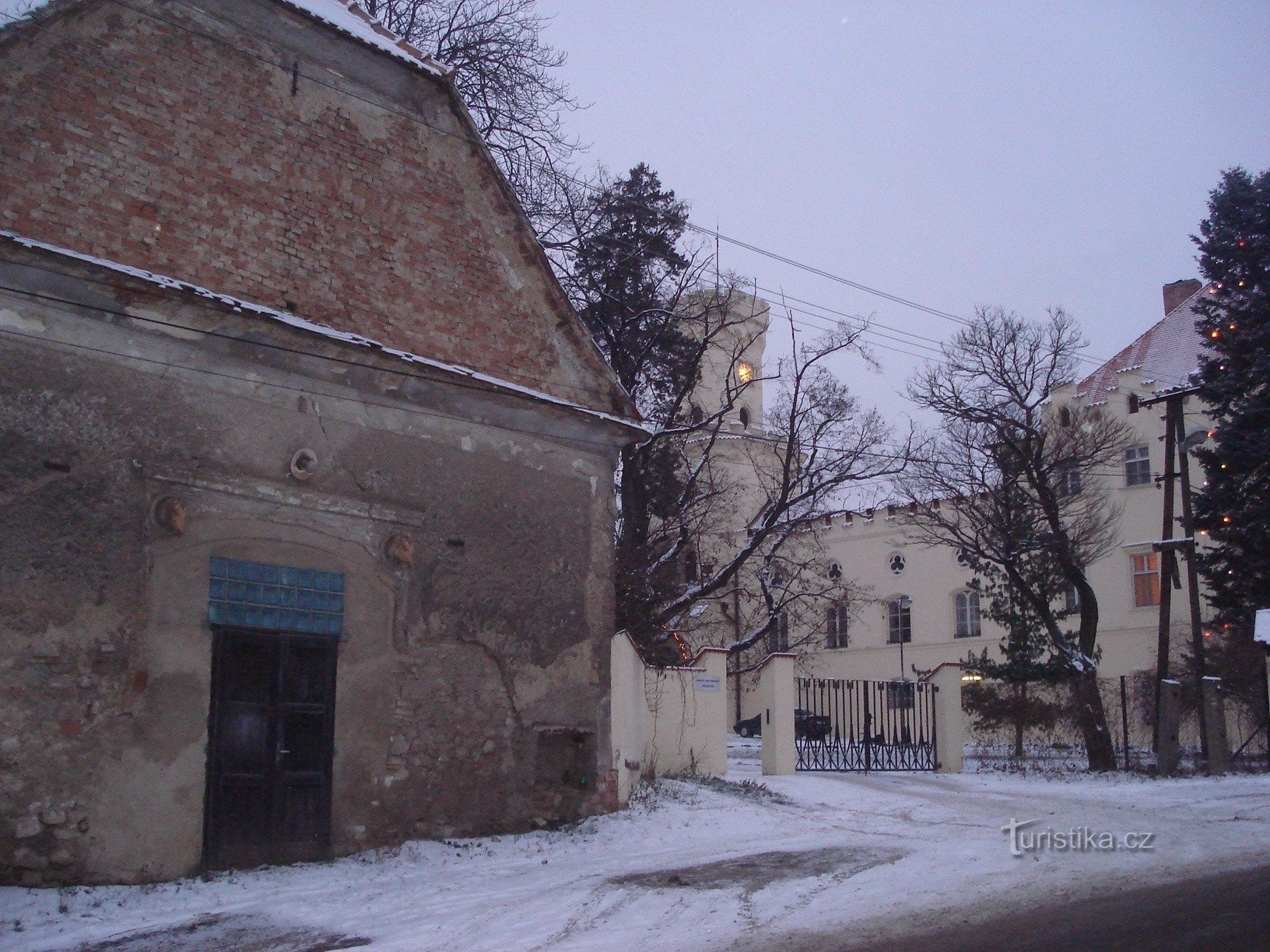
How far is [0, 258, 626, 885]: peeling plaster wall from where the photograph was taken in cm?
902

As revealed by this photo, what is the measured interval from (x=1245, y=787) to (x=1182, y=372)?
19263 millimetres

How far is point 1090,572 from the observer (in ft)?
125

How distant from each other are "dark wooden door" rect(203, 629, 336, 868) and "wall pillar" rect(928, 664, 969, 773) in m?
13.8

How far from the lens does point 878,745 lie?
71.0 feet

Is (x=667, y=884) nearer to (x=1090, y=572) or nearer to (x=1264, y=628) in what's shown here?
(x=1264, y=628)

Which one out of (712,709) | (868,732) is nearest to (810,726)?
(868,732)

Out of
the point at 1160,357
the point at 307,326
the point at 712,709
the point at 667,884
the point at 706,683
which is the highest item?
the point at 1160,357

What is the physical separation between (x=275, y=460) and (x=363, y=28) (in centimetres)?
519

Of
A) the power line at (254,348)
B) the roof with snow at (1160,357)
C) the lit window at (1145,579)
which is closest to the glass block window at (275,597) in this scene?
the power line at (254,348)

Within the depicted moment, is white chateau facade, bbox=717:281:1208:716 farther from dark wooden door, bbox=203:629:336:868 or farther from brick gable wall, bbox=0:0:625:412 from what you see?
dark wooden door, bbox=203:629:336:868

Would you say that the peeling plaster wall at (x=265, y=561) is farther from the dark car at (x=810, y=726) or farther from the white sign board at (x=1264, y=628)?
the white sign board at (x=1264, y=628)

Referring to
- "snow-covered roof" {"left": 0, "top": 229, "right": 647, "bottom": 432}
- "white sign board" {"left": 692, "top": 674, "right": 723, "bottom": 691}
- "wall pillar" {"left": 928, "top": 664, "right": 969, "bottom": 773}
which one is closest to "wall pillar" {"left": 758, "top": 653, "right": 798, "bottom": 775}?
"white sign board" {"left": 692, "top": 674, "right": 723, "bottom": 691}

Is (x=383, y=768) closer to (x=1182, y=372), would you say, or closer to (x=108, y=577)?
(x=108, y=577)

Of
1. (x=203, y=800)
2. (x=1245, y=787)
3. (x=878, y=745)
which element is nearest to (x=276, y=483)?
(x=203, y=800)
